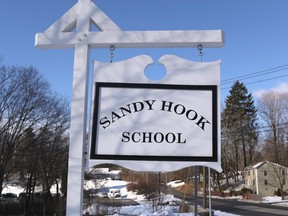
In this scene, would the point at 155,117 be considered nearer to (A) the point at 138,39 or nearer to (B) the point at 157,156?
(B) the point at 157,156

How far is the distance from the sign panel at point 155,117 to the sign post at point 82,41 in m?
0.12

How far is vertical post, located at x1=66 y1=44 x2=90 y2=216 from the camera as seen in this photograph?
2389 millimetres

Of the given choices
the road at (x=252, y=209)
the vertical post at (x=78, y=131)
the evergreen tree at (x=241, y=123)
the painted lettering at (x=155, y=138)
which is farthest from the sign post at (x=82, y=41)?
the evergreen tree at (x=241, y=123)

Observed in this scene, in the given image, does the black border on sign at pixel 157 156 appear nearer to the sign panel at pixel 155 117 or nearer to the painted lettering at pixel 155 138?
the sign panel at pixel 155 117

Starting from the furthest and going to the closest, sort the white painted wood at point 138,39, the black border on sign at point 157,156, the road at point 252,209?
the road at point 252,209 → the white painted wood at point 138,39 → the black border on sign at point 157,156

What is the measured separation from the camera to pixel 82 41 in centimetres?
259

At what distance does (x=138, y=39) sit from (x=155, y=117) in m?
0.58

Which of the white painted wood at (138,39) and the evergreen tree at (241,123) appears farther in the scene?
the evergreen tree at (241,123)

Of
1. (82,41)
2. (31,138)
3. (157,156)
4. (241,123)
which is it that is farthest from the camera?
(241,123)

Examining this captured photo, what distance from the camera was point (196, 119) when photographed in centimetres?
241

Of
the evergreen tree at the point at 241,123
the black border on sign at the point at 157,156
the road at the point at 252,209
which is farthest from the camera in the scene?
the evergreen tree at the point at 241,123

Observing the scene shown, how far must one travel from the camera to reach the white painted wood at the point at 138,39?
8.25 feet

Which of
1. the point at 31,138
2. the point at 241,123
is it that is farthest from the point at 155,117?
the point at 241,123

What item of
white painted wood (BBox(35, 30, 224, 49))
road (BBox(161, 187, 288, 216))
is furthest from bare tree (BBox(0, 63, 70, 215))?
white painted wood (BBox(35, 30, 224, 49))
